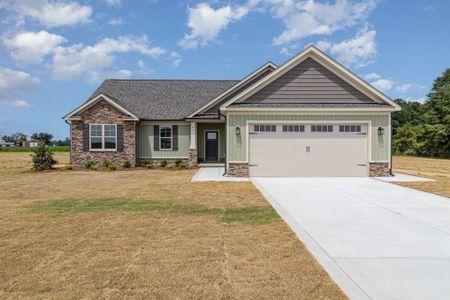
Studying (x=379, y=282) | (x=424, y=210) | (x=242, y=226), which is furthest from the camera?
(x=424, y=210)

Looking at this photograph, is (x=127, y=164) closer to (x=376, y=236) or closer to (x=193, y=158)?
(x=193, y=158)

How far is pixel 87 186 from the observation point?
39.6ft

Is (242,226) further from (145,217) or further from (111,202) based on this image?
(111,202)

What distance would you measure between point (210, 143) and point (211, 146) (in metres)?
0.21

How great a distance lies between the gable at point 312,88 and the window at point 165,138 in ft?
26.7

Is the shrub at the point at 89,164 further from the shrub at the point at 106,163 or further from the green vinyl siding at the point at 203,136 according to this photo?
the green vinyl siding at the point at 203,136

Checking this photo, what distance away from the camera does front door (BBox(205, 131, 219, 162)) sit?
71.6 feet

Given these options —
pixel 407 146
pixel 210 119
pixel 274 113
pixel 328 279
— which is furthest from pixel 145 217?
pixel 407 146

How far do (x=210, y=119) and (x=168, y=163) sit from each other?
384 cm

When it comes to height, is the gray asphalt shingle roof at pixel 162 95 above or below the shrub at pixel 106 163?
above

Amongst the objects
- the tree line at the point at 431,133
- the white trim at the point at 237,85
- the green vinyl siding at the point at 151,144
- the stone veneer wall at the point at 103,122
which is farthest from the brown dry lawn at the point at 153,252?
the tree line at the point at 431,133

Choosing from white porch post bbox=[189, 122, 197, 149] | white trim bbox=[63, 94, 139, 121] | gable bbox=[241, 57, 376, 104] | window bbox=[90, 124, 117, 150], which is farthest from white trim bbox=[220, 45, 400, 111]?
window bbox=[90, 124, 117, 150]

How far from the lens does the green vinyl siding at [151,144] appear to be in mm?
20875

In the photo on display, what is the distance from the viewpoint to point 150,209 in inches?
313
